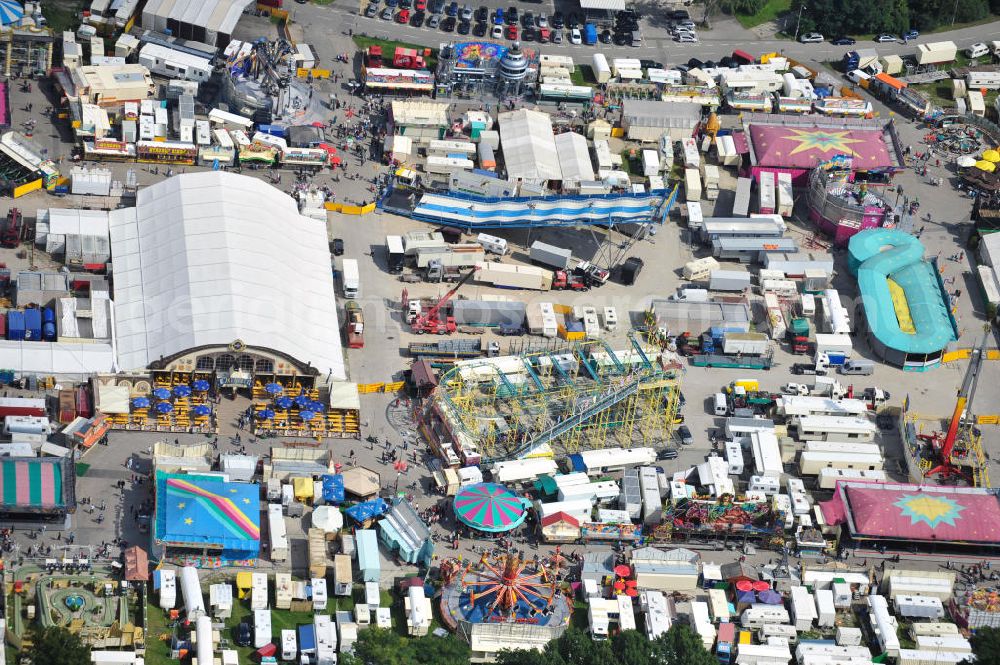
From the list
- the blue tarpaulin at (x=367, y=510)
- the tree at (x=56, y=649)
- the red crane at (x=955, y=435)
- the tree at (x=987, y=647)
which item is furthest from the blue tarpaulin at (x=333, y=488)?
the red crane at (x=955, y=435)

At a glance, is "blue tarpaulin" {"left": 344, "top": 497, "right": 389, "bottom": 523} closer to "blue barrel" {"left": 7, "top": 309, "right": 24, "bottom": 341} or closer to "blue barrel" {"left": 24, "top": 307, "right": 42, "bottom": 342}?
"blue barrel" {"left": 24, "top": 307, "right": 42, "bottom": 342}

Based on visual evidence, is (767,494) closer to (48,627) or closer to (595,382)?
(595,382)

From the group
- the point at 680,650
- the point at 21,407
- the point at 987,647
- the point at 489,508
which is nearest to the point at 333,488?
the point at 489,508

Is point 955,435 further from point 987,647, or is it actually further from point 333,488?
point 333,488

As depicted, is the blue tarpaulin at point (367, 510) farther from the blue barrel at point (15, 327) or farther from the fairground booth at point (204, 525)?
the blue barrel at point (15, 327)

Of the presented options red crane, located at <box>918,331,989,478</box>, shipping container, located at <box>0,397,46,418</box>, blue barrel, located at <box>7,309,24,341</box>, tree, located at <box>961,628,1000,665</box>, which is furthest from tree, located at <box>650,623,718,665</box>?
blue barrel, located at <box>7,309,24,341</box>

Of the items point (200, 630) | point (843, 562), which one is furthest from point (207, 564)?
point (843, 562)
